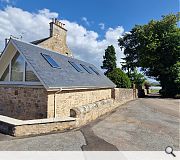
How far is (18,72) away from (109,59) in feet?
108

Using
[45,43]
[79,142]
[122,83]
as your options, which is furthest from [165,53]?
[79,142]

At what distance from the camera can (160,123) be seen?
37.0 feet

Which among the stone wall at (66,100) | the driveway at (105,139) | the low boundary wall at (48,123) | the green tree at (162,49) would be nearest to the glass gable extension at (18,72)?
the stone wall at (66,100)

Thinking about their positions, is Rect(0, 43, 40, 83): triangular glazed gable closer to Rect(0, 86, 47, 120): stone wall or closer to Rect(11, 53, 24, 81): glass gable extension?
Rect(11, 53, 24, 81): glass gable extension

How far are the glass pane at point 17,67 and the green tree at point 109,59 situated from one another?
105 feet

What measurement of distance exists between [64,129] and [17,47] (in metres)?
5.38

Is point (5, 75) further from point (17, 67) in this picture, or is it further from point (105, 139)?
point (105, 139)

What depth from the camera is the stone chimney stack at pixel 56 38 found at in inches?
866

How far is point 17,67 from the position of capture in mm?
12086

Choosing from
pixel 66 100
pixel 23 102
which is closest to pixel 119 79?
pixel 66 100

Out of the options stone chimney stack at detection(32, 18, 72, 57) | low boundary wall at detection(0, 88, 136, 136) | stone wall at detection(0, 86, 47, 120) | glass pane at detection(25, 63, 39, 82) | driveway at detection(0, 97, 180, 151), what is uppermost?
stone chimney stack at detection(32, 18, 72, 57)

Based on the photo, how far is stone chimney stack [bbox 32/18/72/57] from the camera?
22005 mm

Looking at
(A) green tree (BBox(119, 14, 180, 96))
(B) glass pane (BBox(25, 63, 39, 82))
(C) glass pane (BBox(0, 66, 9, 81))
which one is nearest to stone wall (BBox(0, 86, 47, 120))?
(B) glass pane (BBox(25, 63, 39, 82))

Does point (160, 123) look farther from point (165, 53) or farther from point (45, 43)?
point (165, 53)
